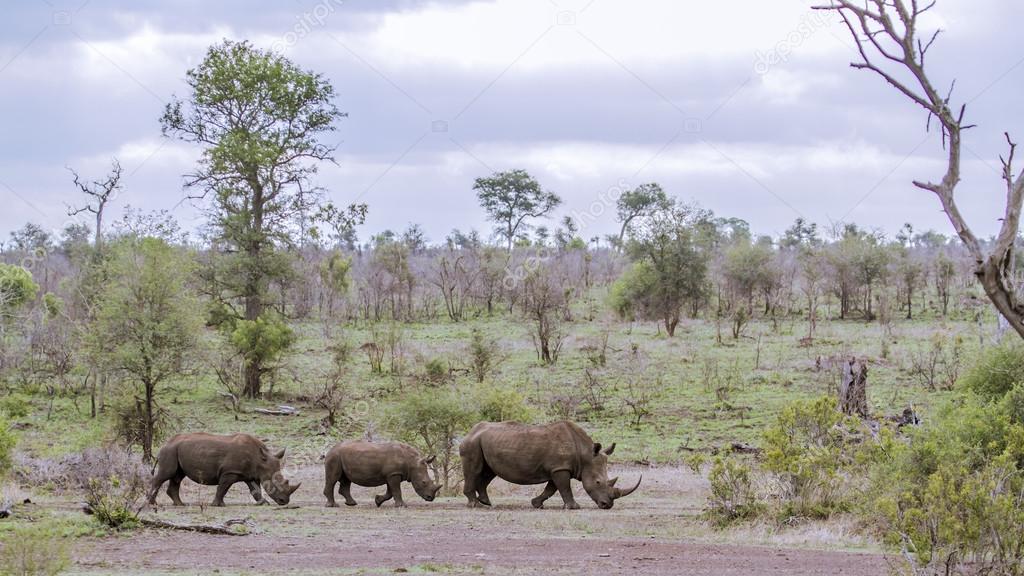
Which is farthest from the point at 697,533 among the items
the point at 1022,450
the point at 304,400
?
the point at 304,400

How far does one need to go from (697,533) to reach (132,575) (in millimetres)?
7410

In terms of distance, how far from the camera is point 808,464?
48.8 feet

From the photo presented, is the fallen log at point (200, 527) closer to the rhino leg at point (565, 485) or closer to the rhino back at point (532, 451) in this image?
the rhino back at point (532, 451)

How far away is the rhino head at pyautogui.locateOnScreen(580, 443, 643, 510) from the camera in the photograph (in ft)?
58.4

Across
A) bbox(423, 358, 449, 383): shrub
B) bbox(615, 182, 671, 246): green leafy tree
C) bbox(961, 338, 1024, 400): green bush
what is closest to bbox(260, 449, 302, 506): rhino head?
bbox(961, 338, 1024, 400): green bush

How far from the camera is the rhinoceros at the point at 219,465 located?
Answer: 18.4 metres

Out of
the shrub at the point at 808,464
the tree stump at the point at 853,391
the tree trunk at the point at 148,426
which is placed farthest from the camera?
the tree stump at the point at 853,391

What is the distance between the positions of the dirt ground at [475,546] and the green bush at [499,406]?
18.4 feet

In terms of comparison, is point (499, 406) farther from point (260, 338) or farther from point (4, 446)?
point (260, 338)

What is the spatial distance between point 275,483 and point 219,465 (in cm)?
103

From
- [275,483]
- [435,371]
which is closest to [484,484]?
[275,483]

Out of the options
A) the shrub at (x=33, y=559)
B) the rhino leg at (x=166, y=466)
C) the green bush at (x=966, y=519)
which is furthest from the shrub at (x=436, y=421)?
the shrub at (x=33, y=559)

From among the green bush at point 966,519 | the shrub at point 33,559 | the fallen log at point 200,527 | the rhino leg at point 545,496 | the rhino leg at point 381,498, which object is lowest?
the rhino leg at point 381,498

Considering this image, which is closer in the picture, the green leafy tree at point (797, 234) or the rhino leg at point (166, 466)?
the rhino leg at point (166, 466)
